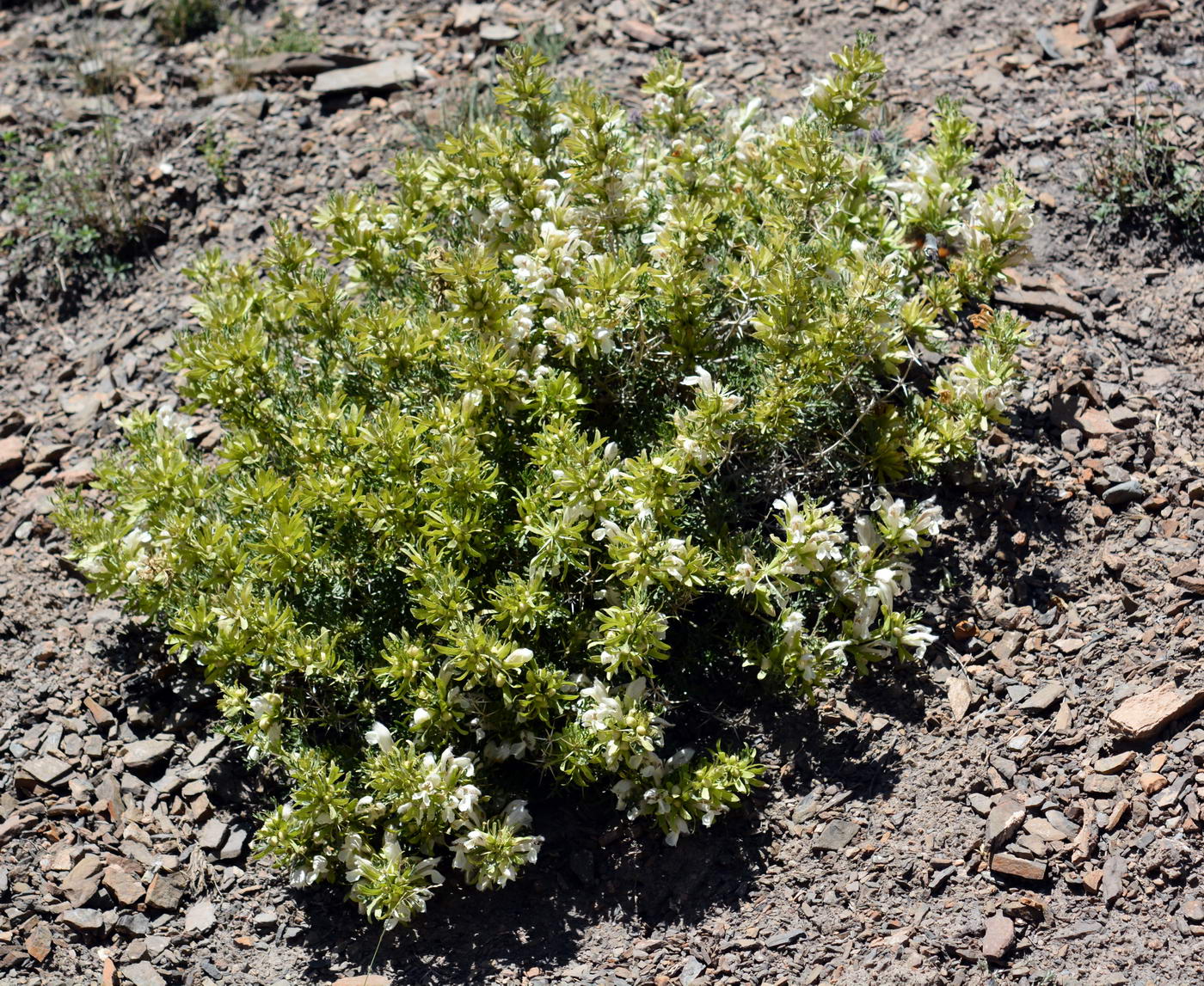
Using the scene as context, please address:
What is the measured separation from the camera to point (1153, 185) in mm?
4879

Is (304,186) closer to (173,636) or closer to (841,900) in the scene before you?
(173,636)

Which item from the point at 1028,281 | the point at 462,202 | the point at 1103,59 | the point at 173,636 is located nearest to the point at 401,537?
the point at 173,636

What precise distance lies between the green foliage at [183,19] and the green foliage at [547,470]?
10.6ft

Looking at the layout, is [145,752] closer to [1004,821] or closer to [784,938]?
[784,938]

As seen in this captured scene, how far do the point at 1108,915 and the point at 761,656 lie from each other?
1.18 meters

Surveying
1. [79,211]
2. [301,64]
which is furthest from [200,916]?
[301,64]

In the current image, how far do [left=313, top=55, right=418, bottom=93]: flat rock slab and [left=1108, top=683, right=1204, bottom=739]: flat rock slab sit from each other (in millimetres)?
4638

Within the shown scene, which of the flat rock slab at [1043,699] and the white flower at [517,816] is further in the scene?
the flat rock slab at [1043,699]

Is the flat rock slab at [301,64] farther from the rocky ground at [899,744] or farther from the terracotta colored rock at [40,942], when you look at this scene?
the terracotta colored rock at [40,942]

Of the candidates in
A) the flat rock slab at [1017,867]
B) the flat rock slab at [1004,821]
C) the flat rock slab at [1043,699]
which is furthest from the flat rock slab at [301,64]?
the flat rock slab at [1017,867]

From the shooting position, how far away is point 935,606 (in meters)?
4.07

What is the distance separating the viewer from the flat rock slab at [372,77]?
20.6ft

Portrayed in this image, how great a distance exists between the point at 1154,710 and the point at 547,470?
1.95m

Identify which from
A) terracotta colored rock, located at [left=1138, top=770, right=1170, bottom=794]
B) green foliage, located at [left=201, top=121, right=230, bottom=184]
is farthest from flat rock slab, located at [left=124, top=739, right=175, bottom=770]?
terracotta colored rock, located at [left=1138, top=770, right=1170, bottom=794]
